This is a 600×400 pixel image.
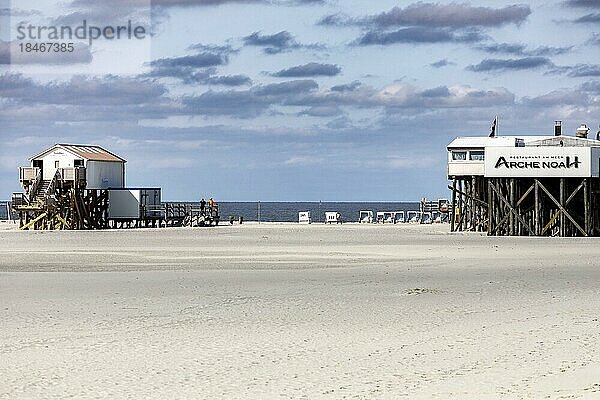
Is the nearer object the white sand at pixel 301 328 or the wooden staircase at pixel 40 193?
the white sand at pixel 301 328

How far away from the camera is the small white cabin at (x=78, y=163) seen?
214ft

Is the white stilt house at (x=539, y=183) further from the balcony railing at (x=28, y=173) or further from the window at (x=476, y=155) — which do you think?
the balcony railing at (x=28, y=173)

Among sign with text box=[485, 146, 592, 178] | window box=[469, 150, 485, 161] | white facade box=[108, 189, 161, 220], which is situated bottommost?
white facade box=[108, 189, 161, 220]

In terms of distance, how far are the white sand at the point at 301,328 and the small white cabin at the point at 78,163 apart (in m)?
31.7

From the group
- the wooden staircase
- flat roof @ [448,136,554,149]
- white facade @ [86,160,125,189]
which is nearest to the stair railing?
the wooden staircase

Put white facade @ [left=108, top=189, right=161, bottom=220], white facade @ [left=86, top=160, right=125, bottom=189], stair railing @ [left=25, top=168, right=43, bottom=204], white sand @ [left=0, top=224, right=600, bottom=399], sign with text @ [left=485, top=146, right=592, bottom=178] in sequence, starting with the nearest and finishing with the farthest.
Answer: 1. white sand @ [left=0, top=224, right=600, bottom=399]
2. sign with text @ [left=485, top=146, right=592, bottom=178]
3. stair railing @ [left=25, top=168, right=43, bottom=204]
4. white facade @ [left=86, top=160, right=125, bottom=189]
5. white facade @ [left=108, top=189, right=161, bottom=220]

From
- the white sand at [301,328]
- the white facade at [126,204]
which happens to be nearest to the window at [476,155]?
the white facade at [126,204]

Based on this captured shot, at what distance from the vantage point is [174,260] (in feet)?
115

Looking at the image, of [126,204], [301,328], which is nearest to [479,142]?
[126,204]

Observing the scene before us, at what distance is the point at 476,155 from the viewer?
5612cm

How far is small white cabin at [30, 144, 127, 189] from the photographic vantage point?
65.2 meters

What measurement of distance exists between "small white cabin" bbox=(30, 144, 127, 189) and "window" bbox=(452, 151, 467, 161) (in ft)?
72.9

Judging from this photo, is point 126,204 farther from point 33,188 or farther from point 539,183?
point 539,183

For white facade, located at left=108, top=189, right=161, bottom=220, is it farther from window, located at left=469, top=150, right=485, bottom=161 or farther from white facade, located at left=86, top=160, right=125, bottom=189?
window, located at left=469, top=150, right=485, bottom=161
